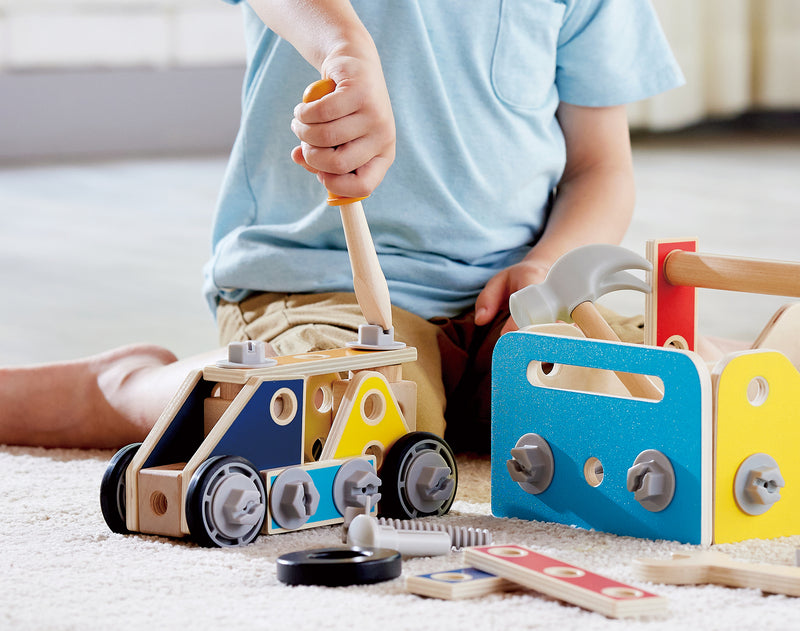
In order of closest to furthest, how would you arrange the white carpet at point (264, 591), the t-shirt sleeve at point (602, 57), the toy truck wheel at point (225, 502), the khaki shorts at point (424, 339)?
the white carpet at point (264, 591) < the toy truck wheel at point (225, 502) < the khaki shorts at point (424, 339) < the t-shirt sleeve at point (602, 57)

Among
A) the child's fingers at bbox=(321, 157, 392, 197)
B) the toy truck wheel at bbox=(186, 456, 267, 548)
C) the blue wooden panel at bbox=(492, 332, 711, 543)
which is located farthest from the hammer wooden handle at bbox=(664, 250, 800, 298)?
the toy truck wheel at bbox=(186, 456, 267, 548)

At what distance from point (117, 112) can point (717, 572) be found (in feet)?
12.3

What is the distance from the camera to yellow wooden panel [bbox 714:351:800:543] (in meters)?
0.68

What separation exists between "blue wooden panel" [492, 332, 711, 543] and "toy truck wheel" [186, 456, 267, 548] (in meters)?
0.18

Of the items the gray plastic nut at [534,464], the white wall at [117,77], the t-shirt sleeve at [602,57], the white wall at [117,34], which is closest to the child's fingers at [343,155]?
the gray plastic nut at [534,464]

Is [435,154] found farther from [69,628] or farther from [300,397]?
[69,628]

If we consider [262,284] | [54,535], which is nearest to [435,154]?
[262,284]

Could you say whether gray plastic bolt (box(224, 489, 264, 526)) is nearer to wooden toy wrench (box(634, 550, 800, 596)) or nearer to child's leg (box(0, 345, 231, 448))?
wooden toy wrench (box(634, 550, 800, 596))

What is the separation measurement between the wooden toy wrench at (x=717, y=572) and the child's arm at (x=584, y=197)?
0.38 metres

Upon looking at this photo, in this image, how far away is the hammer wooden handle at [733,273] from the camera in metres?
0.77

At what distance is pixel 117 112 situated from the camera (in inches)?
161

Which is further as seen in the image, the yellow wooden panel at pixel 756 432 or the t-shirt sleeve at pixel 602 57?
the t-shirt sleeve at pixel 602 57

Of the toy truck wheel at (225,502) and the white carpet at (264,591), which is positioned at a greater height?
the toy truck wheel at (225,502)

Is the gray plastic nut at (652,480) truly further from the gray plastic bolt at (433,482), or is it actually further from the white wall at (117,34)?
the white wall at (117,34)
